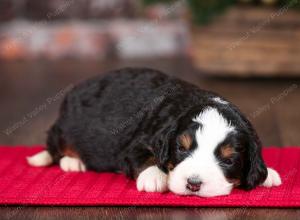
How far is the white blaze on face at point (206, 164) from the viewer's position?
3.07 m

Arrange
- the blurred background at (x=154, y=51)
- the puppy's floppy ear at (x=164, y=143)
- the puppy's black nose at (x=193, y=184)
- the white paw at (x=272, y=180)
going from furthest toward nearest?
the blurred background at (x=154, y=51) < the white paw at (x=272, y=180) < the puppy's floppy ear at (x=164, y=143) < the puppy's black nose at (x=193, y=184)

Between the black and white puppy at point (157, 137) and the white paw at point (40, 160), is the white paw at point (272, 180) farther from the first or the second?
the white paw at point (40, 160)

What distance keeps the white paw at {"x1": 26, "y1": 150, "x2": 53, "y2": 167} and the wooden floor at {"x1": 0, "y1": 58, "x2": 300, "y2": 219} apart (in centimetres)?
71

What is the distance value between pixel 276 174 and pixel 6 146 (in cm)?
179

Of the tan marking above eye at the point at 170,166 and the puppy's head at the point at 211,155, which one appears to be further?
the tan marking above eye at the point at 170,166

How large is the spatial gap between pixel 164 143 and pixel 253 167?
41 centimetres

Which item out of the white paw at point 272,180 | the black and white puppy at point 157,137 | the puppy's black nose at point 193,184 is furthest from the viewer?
the white paw at point 272,180

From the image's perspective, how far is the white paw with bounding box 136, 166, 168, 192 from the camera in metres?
3.32

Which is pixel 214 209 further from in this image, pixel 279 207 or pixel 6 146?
pixel 6 146

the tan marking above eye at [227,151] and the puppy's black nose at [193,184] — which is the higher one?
the tan marking above eye at [227,151]

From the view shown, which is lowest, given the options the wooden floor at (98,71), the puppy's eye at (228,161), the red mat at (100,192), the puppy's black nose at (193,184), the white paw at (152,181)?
the wooden floor at (98,71)

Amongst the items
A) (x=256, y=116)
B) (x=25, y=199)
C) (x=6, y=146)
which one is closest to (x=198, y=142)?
(x=25, y=199)

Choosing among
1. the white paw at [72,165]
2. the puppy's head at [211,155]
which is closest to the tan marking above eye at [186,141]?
the puppy's head at [211,155]

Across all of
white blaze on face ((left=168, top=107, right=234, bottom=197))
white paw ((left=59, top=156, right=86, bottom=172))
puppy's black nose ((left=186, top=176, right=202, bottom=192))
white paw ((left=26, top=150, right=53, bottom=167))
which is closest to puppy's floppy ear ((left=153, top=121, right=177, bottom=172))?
white blaze on face ((left=168, top=107, right=234, bottom=197))
